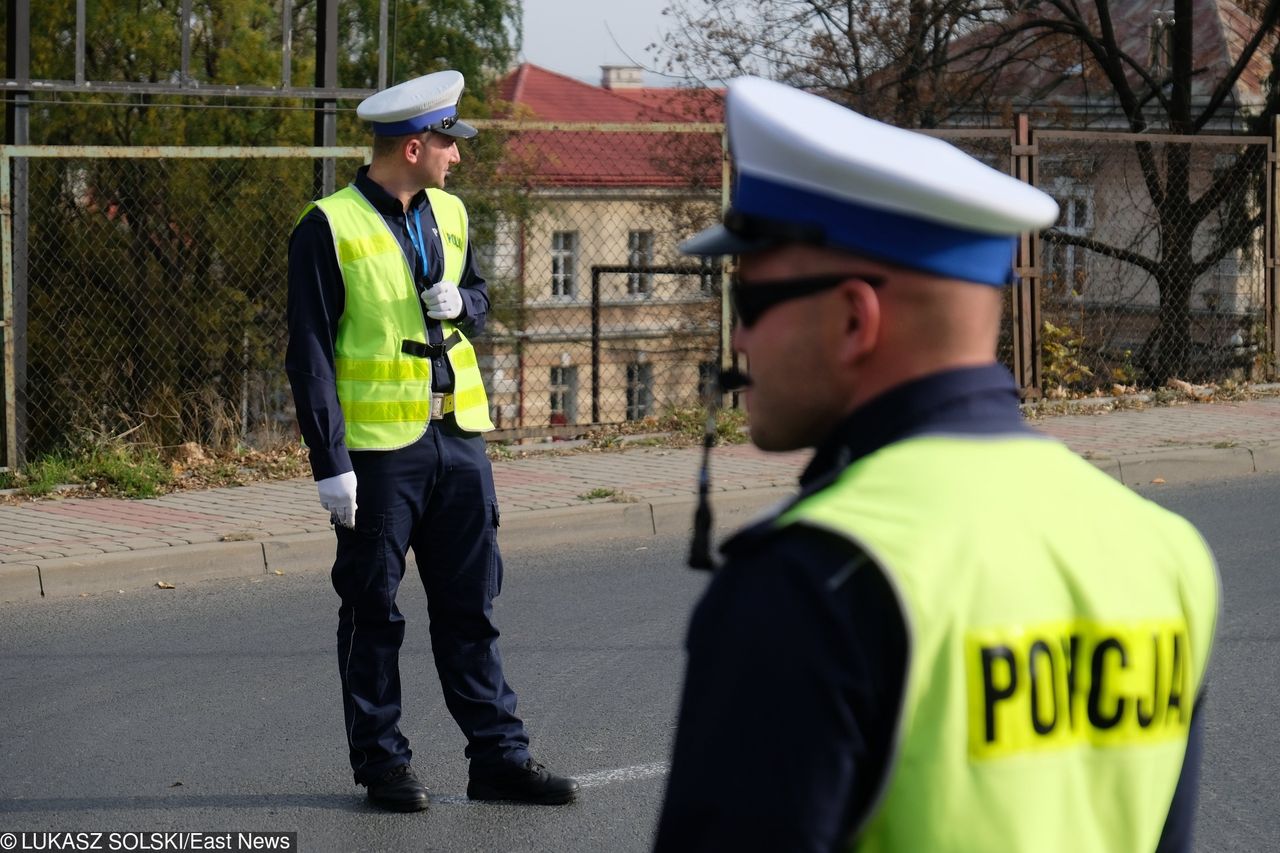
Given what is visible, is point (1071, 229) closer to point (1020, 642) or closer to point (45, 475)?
point (45, 475)

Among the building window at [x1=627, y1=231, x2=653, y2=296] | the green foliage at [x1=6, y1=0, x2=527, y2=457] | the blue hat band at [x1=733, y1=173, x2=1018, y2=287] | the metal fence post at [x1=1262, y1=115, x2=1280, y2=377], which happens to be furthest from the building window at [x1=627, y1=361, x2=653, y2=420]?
the blue hat band at [x1=733, y1=173, x2=1018, y2=287]

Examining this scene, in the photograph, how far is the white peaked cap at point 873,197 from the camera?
135cm

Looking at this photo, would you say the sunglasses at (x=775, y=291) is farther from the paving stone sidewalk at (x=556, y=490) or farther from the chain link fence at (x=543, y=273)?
the paving stone sidewalk at (x=556, y=490)

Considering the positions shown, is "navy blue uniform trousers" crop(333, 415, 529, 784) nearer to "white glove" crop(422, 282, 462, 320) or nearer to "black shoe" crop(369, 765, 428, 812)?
"black shoe" crop(369, 765, 428, 812)

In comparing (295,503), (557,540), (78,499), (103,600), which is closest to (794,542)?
(103,600)

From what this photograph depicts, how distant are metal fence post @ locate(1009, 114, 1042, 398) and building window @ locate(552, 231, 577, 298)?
7.17 metres

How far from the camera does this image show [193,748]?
5.13m

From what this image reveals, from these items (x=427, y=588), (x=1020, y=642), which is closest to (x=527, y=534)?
(x=427, y=588)

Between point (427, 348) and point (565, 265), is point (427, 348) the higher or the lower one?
the lower one

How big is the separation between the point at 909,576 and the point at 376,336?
3.38m

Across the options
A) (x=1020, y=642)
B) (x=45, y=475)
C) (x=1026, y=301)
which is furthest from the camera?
(x=1026, y=301)

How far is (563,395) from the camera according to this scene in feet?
63.0

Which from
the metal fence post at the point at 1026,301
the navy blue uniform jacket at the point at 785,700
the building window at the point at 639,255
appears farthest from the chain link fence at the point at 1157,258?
the navy blue uniform jacket at the point at 785,700

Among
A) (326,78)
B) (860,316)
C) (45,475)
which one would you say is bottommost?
(45,475)
